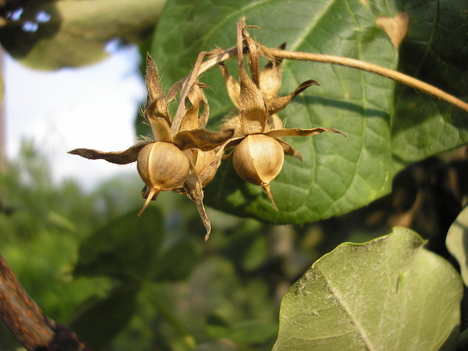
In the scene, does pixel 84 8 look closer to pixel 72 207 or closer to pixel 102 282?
pixel 102 282

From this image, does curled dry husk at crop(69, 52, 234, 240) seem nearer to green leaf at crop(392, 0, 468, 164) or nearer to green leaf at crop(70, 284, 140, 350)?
green leaf at crop(392, 0, 468, 164)

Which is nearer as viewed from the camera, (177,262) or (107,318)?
(107,318)

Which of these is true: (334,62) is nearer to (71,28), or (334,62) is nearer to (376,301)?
(376,301)

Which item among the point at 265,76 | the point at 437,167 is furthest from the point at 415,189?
the point at 265,76

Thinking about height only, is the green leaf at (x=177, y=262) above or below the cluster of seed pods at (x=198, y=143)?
below

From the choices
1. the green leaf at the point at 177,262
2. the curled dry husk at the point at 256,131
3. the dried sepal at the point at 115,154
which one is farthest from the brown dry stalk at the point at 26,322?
the green leaf at the point at 177,262

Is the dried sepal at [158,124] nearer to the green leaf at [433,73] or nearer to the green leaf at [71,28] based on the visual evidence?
the green leaf at [433,73]

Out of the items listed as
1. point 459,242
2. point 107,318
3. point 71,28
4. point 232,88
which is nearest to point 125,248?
point 107,318
